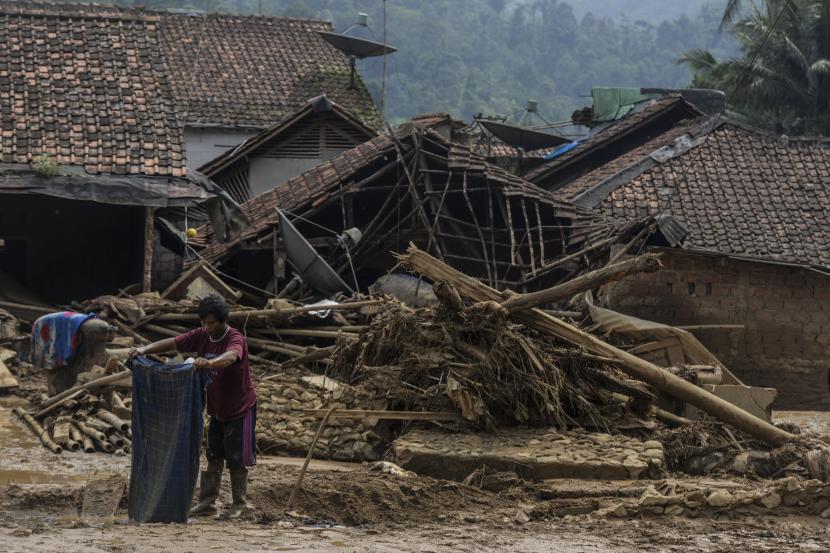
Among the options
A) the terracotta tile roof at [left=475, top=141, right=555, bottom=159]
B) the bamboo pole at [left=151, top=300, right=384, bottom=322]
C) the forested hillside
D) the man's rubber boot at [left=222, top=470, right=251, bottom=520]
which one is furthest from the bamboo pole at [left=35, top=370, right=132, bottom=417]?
the forested hillside

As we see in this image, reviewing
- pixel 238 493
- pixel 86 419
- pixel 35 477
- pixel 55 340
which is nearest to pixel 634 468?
pixel 238 493

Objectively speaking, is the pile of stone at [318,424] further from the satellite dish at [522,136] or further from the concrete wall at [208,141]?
the concrete wall at [208,141]

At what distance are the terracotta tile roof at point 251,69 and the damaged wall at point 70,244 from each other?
12.0 m

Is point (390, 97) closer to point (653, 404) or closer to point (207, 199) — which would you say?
point (207, 199)

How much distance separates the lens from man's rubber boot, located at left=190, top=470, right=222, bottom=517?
890cm

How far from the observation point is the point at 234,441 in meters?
8.80

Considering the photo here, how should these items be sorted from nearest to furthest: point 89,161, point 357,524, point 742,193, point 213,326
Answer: point 213,326
point 357,524
point 89,161
point 742,193

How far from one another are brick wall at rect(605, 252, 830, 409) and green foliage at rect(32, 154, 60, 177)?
9.72m

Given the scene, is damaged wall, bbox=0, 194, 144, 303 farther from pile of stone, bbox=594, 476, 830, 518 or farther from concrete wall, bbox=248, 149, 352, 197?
pile of stone, bbox=594, 476, 830, 518

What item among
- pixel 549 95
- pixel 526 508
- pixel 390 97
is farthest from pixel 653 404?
pixel 549 95

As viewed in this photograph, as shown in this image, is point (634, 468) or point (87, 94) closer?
point (634, 468)

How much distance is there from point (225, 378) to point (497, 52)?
94622 mm

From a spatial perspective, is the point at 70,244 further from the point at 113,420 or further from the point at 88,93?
the point at 113,420

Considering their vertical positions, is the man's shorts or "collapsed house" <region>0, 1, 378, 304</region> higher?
"collapsed house" <region>0, 1, 378, 304</region>
